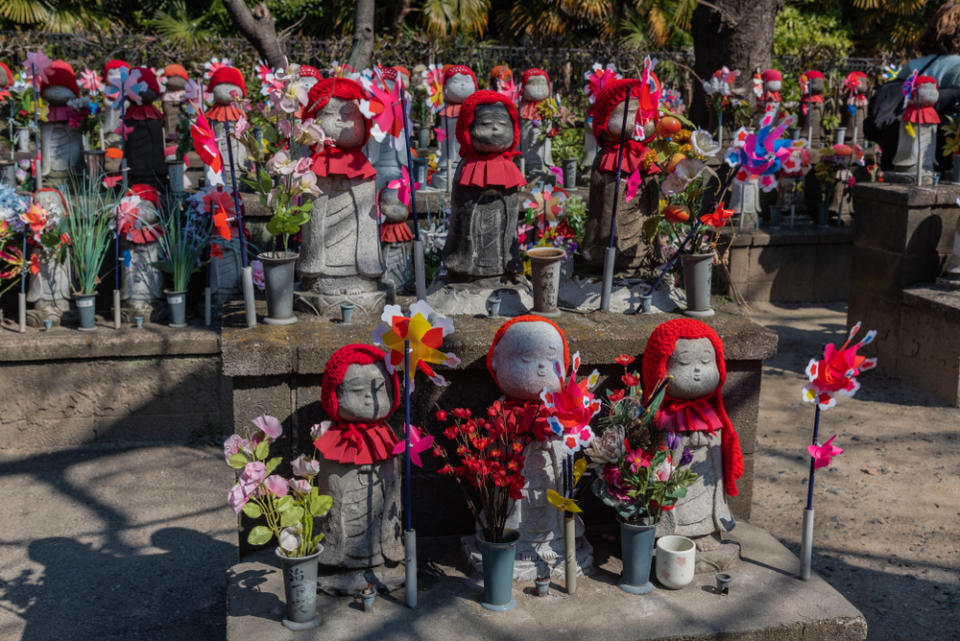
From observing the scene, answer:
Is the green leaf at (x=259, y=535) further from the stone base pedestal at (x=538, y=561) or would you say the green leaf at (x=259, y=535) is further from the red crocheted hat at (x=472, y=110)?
the red crocheted hat at (x=472, y=110)

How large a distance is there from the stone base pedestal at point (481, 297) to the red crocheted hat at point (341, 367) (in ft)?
2.51

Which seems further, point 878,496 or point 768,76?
point 768,76

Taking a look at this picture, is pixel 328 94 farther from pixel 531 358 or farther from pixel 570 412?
pixel 570 412

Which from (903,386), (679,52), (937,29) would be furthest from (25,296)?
(679,52)

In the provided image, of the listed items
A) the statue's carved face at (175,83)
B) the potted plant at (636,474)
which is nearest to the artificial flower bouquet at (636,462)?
the potted plant at (636,474)

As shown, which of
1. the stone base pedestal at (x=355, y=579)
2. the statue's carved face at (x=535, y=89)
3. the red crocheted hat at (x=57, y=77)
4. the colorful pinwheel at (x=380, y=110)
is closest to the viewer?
the stone base pedestal at (x=355, y=579)

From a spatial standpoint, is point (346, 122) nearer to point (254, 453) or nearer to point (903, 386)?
point (254, 453)

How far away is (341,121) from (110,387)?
278cm

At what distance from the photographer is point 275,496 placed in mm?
3328

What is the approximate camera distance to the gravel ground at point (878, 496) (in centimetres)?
432

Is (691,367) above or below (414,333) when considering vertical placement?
below

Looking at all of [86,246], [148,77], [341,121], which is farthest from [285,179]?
[148,77]

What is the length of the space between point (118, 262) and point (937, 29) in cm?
672

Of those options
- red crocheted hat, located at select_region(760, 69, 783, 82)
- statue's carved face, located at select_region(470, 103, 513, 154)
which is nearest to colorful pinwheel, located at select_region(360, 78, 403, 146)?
statue's carved face, located at select_region(470, 103, 513, 154)
